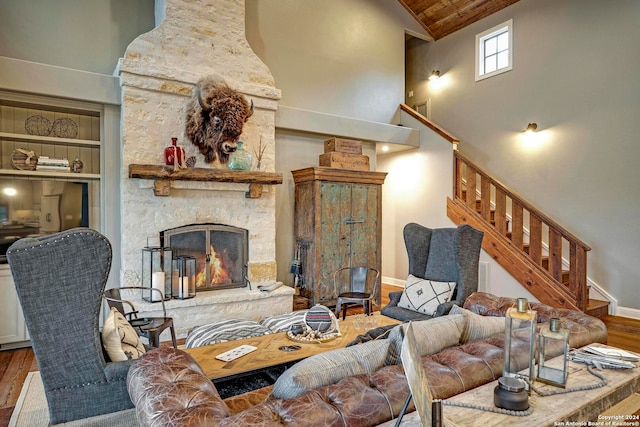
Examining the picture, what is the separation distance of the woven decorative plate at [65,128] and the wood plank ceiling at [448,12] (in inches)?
231

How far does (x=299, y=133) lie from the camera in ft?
18.8

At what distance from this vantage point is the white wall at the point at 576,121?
495 cm

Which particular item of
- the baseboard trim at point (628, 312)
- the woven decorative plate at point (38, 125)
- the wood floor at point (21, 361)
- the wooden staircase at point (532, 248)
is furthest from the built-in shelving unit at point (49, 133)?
the baseboard trim at point (628, 312)

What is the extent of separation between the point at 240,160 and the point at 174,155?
0.77m

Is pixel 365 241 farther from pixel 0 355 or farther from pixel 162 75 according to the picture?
pixel 0 355

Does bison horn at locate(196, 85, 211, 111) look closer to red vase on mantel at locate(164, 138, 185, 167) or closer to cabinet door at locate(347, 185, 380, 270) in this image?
red vase on mantel at locate(164, 138, 185, 167)

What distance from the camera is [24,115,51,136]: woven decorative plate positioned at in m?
4.09

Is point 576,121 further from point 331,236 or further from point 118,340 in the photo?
point 118,340

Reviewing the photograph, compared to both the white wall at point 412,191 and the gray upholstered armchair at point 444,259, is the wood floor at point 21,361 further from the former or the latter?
the white wall at point 412,191

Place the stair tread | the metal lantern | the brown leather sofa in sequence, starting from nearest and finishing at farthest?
the brown leather sofa, the metal lantern, the stair tread

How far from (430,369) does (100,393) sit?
5.01ft

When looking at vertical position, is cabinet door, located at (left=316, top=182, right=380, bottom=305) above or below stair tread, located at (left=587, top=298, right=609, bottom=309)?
above

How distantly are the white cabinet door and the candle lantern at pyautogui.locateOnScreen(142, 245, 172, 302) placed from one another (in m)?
1.16

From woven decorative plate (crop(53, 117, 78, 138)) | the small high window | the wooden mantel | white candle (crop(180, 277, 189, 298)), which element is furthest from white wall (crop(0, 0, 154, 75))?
the small high window
